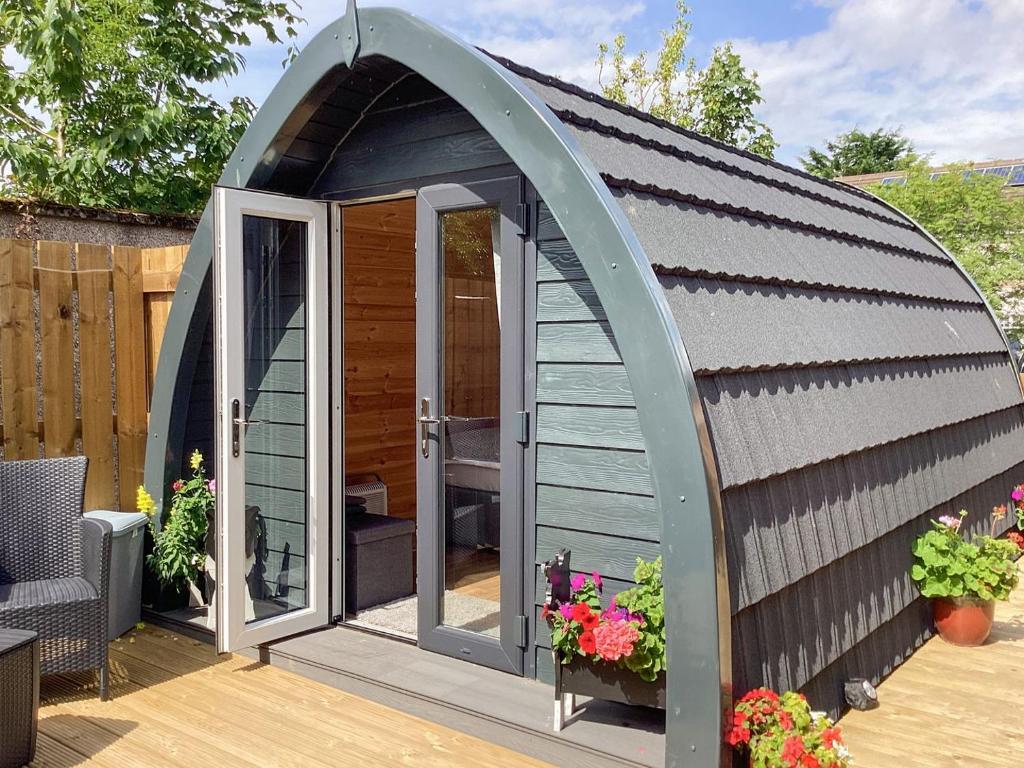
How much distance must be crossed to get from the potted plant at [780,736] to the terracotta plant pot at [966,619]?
192cm

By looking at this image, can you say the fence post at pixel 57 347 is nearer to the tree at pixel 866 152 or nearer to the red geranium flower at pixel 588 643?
the red geranium flower at pixel 588 643

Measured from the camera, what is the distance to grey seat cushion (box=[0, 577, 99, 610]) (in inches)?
138

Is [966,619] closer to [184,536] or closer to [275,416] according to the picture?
[275,416]

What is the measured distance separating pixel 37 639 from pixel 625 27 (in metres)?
12.3

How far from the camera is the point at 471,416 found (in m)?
3.83

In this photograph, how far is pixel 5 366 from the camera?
14.9 feet

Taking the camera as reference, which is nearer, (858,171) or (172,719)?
(172,719)

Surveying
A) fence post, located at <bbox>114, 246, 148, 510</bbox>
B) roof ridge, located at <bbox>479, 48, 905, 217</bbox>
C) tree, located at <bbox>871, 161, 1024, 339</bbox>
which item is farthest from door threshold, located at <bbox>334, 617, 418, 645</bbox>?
tree, located at <bbox>871, 161, 1024, 339</bbox>

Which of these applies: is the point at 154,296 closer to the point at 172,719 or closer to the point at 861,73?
the point at 172,719

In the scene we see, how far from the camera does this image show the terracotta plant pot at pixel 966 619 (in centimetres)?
421

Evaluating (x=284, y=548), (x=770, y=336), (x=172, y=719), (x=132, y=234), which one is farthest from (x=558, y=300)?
(x=132, y=234)

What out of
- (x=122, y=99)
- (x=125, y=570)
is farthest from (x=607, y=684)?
(x=122, y=99)

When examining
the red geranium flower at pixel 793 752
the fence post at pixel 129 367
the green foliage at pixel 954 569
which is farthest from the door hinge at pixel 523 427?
the fence post at pixel 129 367

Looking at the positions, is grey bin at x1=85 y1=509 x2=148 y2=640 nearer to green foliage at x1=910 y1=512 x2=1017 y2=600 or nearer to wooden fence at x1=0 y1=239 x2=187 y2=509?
wooden fence at x1=0 y1=239 x2=187 y2=509
